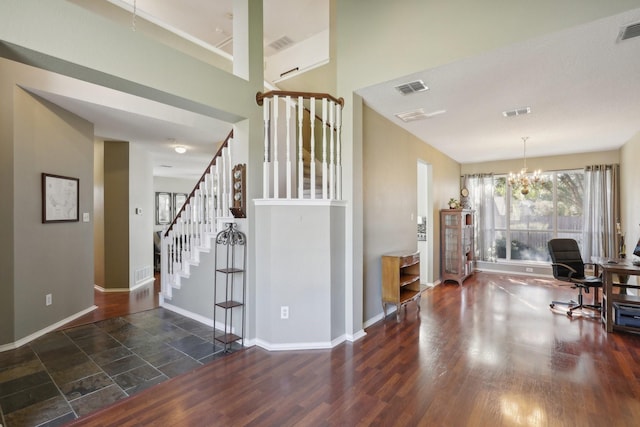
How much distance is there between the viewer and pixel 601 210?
6.10 m

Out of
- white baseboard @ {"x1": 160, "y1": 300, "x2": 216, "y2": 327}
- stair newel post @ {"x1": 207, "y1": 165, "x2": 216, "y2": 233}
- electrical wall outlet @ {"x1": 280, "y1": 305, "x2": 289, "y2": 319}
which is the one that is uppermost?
stair newel post @ {"x1": 207, "y1": 165, "x2": 216, "y2": 233}

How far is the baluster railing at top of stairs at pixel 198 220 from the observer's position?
3814 mm

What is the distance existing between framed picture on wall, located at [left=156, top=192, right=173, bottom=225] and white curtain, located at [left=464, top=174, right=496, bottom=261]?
905 cm

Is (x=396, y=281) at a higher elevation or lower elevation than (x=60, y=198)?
Result: lower

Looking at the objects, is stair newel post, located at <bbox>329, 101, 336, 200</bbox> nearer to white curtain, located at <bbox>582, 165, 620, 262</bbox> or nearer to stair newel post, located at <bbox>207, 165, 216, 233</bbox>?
stair newel post, located at <bbox>207, 165, 216, 233</bbox>

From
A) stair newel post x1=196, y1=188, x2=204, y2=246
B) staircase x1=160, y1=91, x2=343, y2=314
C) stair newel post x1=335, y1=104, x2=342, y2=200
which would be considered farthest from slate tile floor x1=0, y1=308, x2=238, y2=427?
stair newel post x1=335, y1=104, x2=342, y2=200

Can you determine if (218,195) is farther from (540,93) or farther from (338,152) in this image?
(540,93)

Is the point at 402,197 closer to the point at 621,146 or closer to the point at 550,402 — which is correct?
the point at 550,402

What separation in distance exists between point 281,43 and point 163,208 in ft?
21.9

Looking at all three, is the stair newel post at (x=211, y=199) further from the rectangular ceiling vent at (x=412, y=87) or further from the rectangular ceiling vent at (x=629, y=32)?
the rectangular ceiling vent at (x=629, y=32)

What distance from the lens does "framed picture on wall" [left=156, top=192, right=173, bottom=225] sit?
9520 mm

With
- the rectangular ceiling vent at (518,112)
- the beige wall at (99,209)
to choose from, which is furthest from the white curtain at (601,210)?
the beige wall at (99,209)

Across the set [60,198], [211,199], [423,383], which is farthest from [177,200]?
[423,383]

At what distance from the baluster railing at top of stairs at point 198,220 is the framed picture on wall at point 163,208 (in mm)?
5412
